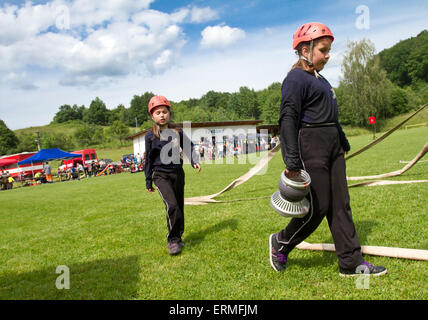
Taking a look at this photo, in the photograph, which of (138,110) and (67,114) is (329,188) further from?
(67,114)

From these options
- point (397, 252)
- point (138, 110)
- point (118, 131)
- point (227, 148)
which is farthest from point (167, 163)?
point (138, 110)

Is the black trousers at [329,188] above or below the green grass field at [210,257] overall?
above

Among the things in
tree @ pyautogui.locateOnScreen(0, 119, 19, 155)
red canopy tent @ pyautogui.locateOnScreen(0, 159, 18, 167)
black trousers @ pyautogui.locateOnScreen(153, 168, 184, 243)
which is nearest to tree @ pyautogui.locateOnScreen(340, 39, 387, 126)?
red canopy tent @ pyautogui.locateOnScreen(0, 159, 18, 167)

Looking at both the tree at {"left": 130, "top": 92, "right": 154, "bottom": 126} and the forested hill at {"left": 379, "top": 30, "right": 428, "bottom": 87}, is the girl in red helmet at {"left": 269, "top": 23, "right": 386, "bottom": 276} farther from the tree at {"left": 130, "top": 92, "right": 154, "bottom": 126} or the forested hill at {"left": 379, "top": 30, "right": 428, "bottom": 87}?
the tree at {"left": 130, "top": 92, "right": 154, "bottom": 126}

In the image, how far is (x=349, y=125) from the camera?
76.5 m

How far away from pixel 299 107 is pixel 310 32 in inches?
29.9

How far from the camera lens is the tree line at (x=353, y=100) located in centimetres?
6994

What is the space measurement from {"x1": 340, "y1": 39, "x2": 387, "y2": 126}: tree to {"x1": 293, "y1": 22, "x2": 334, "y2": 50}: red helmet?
7520 cm

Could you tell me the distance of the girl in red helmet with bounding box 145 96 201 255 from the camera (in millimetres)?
4523

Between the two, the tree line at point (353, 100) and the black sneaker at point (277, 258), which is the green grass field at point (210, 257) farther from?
the tree line at point (353, 100)

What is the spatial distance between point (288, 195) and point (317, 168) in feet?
1.39

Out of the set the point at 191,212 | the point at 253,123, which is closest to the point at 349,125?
the point at 253,123

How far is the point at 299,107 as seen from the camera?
298 centimetres

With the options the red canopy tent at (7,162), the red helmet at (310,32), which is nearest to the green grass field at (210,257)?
the red helmet at (310,32)
